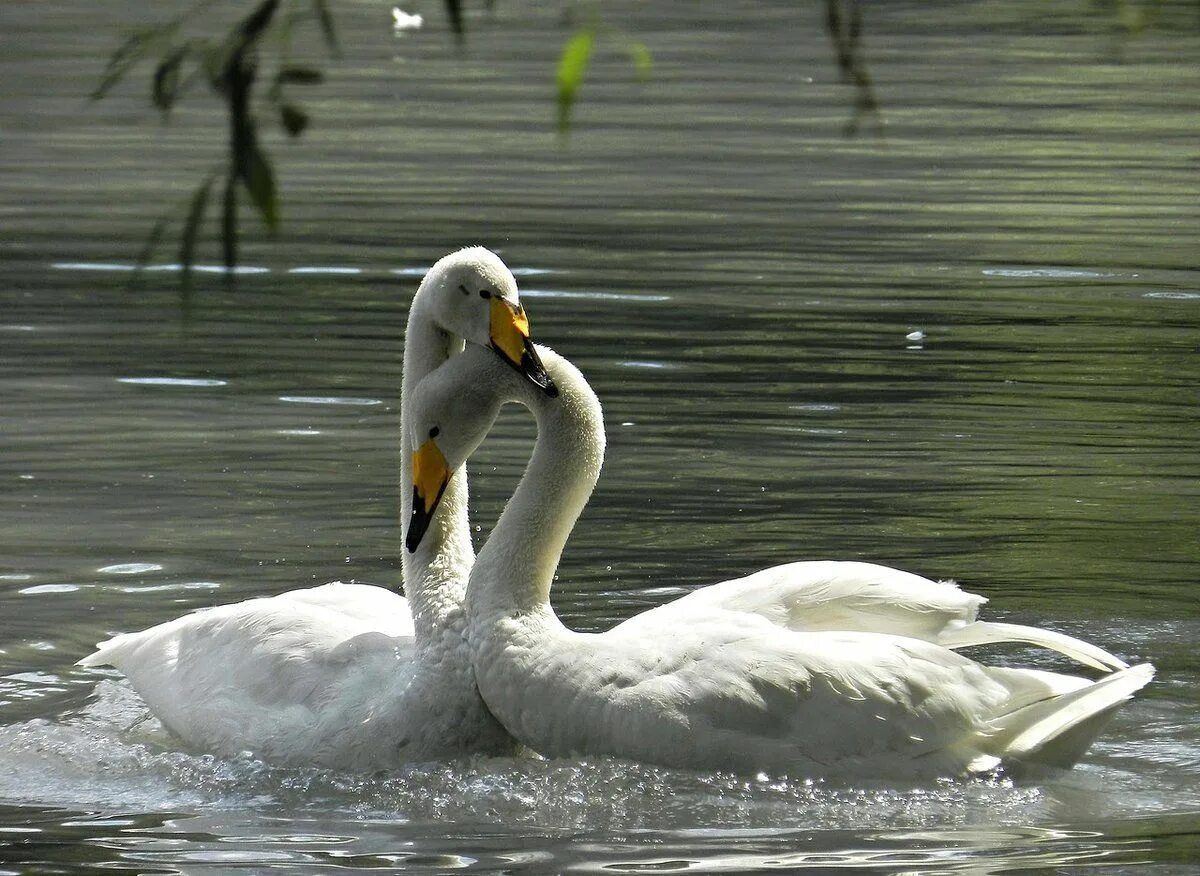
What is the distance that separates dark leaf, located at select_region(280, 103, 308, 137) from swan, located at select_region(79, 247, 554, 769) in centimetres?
398

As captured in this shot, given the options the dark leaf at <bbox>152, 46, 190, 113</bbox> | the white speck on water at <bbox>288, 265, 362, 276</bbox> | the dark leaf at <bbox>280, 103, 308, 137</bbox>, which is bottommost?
the white speck on water at <bbox>288, 265, 362, 276</bbox>

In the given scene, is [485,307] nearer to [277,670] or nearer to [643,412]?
[277,670]

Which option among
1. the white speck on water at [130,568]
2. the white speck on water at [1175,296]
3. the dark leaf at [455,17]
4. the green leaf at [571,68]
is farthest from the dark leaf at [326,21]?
the white speck on water at [1175,296]

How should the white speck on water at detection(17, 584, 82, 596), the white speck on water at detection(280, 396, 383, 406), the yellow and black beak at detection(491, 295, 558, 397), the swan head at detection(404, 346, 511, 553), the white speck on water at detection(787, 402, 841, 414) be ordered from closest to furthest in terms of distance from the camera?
the yellow and black beak at detection(491, 295, 558, 397), the swan head at detection(404, 346, 511, 553), the white speck on water at detection(17, 584, 82, 596), the white speck on water at detection(787, 402, 841, 414), the white speck on water at detection(280, 396, 383, 406)

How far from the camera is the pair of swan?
20.1 feet

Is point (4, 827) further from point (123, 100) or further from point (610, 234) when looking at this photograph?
point (123, 100)

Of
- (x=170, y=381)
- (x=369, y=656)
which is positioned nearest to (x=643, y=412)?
(x=170, y=381)

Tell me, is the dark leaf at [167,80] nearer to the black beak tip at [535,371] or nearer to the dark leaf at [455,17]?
the dark leaf at [455,17]

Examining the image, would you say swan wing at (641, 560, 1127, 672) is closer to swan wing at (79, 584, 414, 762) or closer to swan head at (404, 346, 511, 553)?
swan head at (404, 346, 511, 553)

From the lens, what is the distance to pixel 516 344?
21.9ft

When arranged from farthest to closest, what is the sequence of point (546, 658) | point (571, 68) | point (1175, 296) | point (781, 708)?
point (1175, 296)
point (546, 658)
point (781, 708)
point (571, 68)

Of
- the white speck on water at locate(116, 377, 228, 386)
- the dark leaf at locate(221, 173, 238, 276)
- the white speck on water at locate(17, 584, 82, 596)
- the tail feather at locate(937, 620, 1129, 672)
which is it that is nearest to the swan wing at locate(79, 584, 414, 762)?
the white speck on water at locate(17, 584, 82, 596)

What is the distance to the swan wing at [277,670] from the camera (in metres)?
6.55

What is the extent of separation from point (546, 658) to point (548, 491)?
654mm
